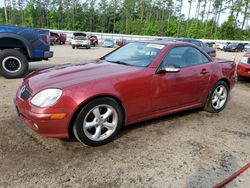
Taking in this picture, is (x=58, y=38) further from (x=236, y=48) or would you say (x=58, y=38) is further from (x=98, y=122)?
(x=98, y=122)

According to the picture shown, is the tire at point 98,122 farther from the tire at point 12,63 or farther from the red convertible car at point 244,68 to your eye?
the red convertible car at point 244,68

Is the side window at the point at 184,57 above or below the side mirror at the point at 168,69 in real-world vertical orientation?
above

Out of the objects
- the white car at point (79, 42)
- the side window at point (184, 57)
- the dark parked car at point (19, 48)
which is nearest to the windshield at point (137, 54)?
the side window at point (184, 57)

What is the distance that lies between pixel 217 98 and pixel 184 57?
128 cm

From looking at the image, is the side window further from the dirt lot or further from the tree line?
the tree line

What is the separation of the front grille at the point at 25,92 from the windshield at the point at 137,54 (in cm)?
151

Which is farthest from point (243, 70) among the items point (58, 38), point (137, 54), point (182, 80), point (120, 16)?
point (120, 16)

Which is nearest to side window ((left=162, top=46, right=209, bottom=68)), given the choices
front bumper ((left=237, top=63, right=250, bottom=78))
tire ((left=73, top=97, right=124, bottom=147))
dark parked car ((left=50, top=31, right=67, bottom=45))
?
tire ((left=73, top=97, right=124, bottom=147))

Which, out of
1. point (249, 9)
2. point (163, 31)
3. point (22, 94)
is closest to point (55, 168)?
point (22, 94)

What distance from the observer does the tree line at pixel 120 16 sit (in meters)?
64.3

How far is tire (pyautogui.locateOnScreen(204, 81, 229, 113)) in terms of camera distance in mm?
5241

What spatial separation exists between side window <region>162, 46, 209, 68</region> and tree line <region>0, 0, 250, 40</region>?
196 feet

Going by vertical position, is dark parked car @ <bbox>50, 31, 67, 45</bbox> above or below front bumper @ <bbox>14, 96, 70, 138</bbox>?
below

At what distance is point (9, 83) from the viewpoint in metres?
7.31
